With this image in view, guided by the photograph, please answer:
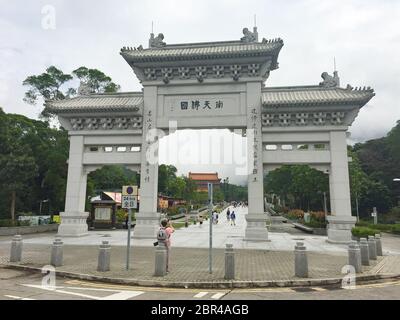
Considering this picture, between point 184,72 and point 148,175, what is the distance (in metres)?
7.26

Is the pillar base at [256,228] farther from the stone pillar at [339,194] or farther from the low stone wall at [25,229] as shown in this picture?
the low stone wall at [25,229]

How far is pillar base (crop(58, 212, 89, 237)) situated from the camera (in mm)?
20219

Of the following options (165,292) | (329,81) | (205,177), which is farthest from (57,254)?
(205,177)

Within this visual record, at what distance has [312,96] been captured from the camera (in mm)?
19828

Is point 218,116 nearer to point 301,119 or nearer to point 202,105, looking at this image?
point 202,105

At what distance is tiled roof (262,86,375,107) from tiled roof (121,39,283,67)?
8.57ft

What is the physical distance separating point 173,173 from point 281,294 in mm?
64394

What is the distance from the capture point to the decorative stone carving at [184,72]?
20.9 meters

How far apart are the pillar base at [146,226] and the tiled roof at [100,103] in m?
6.91

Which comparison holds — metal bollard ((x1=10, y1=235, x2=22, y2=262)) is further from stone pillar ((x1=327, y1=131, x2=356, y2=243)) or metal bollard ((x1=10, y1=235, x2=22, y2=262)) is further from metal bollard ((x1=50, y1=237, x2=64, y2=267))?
stone pillar ((x1=327, y1=131, x2=356, y2=243))

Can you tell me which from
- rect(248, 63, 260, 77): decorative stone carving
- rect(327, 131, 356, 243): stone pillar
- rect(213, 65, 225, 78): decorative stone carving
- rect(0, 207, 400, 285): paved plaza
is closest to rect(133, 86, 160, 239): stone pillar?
rect(213, 65, 225, 78): decorative stone carving

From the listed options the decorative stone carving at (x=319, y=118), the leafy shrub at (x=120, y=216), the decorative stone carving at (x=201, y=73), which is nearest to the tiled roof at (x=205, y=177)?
the leafy shrub at (x=120, y=216)

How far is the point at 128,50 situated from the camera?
21562 millimetres
